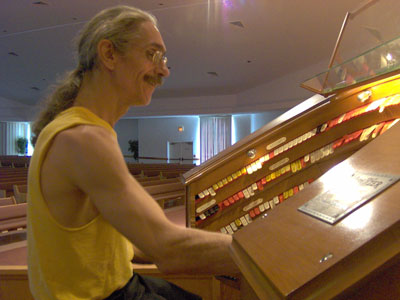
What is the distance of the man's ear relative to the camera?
43.4 inches

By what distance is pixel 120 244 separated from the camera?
1080 millimetres

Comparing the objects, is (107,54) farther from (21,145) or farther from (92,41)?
(21,145)

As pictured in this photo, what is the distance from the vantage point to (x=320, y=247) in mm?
682

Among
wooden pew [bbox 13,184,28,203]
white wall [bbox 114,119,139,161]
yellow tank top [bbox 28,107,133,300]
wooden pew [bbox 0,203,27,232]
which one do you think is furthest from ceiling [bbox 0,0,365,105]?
yellow tank top [bbox 28,107,133,300]

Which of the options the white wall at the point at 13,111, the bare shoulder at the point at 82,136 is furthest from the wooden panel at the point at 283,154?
the white wall at the point at 13,111

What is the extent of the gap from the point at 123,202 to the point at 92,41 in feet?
1.82

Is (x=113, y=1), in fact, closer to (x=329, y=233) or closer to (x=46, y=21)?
(x=46, y=21)

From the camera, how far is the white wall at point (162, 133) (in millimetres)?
17562

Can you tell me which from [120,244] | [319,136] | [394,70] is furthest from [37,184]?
[319,136]

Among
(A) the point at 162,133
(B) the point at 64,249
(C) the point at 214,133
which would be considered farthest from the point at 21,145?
(B) the point at 64,249

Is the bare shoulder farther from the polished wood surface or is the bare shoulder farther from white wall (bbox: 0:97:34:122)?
white wall (bbox: 0:97:34:122)

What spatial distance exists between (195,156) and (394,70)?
52.6 feet

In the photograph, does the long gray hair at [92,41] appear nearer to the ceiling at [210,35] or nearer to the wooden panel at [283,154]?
the wooden panel at [283,154]

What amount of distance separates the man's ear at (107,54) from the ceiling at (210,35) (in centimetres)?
667
